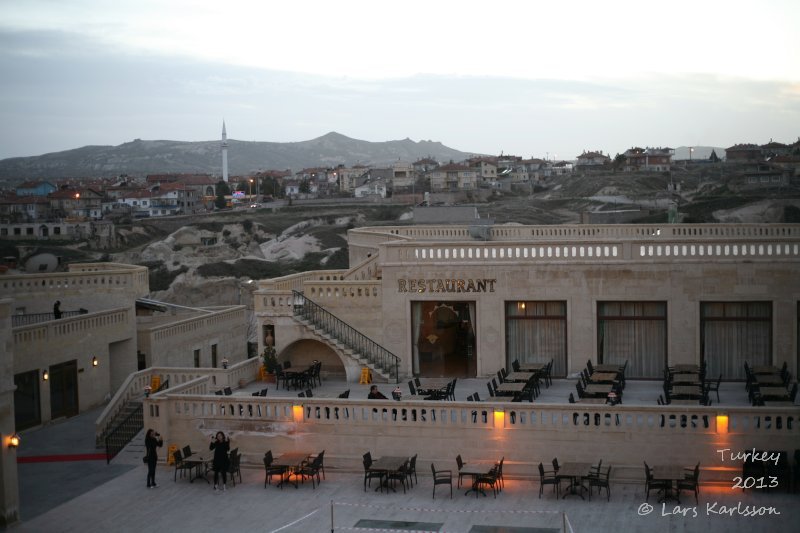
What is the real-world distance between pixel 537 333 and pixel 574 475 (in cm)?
871

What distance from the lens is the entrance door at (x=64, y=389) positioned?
88.8 feet

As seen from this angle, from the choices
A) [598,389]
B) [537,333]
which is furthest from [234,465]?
[537,333]

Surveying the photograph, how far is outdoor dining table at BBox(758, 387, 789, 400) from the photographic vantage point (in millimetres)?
20750

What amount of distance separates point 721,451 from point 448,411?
568 centimetres

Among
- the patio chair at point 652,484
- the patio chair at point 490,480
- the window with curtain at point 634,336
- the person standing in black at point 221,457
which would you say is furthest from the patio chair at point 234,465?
the window with curtain at point 634,336

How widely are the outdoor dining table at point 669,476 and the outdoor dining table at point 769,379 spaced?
5.18 metres

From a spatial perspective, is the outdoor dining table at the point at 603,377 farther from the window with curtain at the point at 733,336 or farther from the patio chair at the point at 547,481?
the patio chair at the point at 547,481

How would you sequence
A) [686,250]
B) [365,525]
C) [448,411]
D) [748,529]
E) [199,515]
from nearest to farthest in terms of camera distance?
1. [748,529]
2. [365,525]
3. [199,515]
4. [448,411]
5. [686,250]

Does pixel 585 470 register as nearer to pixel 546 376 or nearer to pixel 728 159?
pixel 546 376

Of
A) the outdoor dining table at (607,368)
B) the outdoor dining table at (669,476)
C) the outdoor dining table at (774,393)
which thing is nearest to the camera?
the outdoor dining table at (669,476)

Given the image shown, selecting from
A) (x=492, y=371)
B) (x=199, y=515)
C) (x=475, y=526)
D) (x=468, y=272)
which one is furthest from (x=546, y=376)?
(x=199, y=515)

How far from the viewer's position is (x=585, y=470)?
18.0 metres

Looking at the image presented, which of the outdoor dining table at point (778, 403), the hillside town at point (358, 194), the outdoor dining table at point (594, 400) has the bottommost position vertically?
the outdoor dining table at point (594, 400)

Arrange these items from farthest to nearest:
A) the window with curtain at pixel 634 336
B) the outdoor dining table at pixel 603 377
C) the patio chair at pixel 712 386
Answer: the window with curtain at pixel 634 336 → the outdoor dining table at pixel 603 377 → the patio chair at pixel 712 386
